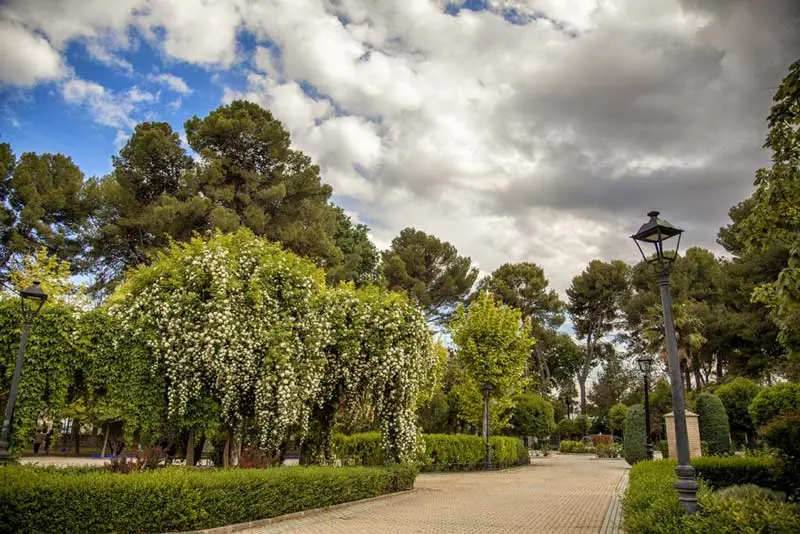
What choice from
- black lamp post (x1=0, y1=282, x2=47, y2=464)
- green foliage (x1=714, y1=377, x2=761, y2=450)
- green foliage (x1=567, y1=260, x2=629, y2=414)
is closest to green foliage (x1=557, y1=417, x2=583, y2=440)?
green foliage (x1=567, y1=260, x2=629, y2=414)

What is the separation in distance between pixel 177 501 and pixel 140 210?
Result: 20.7m

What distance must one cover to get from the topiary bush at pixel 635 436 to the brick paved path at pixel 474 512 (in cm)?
642

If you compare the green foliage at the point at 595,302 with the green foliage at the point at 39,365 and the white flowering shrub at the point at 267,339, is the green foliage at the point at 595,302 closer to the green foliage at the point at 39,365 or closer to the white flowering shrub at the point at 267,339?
the white flowering shrub at the point at 267,339

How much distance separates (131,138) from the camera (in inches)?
990

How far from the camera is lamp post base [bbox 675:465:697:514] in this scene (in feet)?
19.2

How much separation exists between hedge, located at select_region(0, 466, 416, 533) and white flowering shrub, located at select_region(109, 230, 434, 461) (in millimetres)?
2273

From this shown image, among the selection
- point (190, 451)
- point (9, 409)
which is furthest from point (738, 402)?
point (9, 409)

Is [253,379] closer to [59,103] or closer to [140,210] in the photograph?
[59,103]

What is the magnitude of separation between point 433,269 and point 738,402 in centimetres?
1944

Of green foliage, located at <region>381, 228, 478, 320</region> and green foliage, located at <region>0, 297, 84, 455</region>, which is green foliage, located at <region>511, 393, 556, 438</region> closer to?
green foliage, located at <region>381, 228, 478, 320</region>

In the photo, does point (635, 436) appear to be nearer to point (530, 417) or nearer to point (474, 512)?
point (530, 417)

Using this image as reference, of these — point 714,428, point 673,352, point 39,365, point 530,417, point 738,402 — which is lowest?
point 530,417

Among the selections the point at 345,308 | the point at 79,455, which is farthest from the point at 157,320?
the point at 79,455

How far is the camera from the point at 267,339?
37.3 feet
